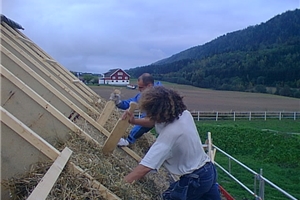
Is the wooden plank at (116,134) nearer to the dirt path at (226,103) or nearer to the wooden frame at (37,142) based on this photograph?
the wooden frame at (37,142)

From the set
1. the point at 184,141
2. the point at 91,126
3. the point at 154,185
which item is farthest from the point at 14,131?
the point at 91,126

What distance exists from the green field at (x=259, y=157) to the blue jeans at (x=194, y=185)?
580 centimetres

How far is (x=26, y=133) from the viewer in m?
2.54

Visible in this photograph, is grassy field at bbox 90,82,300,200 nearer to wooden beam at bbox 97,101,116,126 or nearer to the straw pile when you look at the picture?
wooden beam at bbox 97,101,116,126

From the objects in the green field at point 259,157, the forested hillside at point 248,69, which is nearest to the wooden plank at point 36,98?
the green field at point 259,157

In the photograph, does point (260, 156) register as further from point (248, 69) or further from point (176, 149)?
point (248, 69)

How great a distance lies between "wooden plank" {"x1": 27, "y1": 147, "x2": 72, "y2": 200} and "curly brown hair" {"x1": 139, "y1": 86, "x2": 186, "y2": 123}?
2.37 ft

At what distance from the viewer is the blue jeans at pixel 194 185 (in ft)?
9.28

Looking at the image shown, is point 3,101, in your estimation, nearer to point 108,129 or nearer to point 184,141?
point 184,141

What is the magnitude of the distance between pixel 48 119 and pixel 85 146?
0.46 meters

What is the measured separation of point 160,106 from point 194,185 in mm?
672

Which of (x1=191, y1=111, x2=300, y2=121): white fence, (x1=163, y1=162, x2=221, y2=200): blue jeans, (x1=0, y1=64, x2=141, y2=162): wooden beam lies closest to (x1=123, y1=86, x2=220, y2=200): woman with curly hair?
(x1=163, y1=162, x2=221, y2=200): blue jeans

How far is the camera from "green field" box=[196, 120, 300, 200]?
946 centimetres

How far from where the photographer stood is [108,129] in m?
5.14
